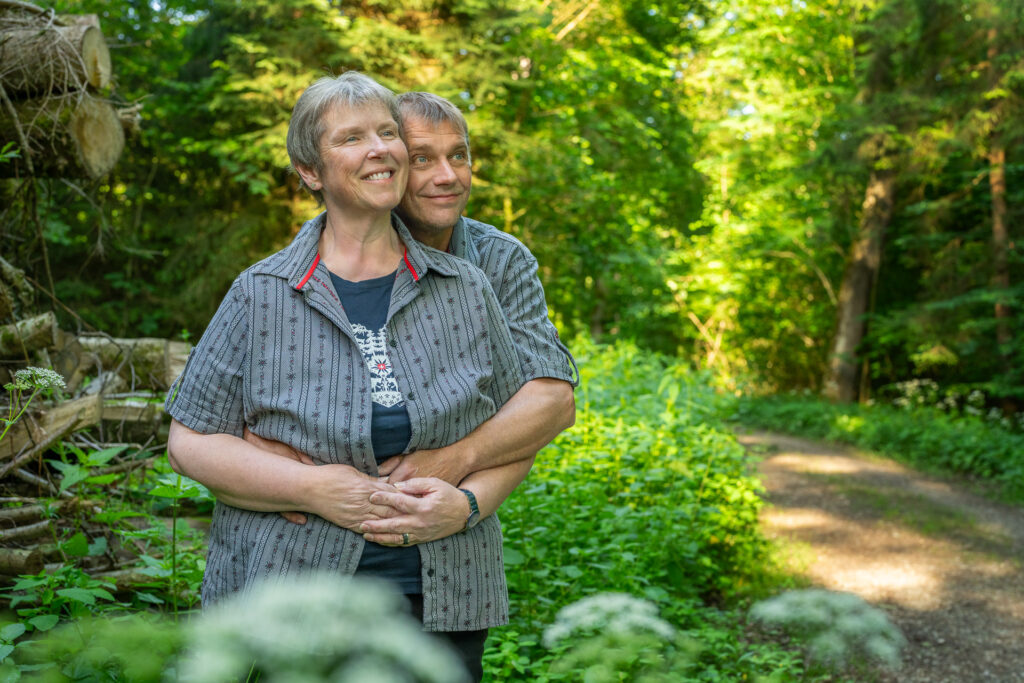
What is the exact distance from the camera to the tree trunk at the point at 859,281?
15062 mm

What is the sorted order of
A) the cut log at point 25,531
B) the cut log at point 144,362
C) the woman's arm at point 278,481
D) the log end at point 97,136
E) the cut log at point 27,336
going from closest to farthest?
the woman's arm at point 278,481 → the cut log at point 25,531 → the cut log at point 27,336 → the log end at point 97,136 → the cut log at point 144,362

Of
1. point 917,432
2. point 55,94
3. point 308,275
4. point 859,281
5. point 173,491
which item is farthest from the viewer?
point 859,281

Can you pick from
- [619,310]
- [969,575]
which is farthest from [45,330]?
[619,310]

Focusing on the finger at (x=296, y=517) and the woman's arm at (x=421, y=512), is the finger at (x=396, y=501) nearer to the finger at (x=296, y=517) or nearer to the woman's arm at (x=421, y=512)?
the woman's arm at (x=421, y=512)

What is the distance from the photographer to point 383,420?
5.79 ft

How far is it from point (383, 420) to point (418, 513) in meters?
0.20

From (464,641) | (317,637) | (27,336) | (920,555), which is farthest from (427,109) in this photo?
(920,555)

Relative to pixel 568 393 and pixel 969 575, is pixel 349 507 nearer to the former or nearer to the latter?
pixel 568 393

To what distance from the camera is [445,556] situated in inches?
70.0

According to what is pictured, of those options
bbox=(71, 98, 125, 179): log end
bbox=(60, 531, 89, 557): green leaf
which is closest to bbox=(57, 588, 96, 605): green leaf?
bbox=(60, 531, 89, 557): green leaf

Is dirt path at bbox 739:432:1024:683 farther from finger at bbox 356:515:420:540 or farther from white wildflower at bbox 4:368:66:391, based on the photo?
white wildflower at bbox 4:368:66:391

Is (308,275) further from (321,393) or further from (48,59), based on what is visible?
(48,59)

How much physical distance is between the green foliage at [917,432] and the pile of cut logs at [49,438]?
654cm

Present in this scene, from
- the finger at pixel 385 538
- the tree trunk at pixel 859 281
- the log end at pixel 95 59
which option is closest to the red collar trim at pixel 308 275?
the finger at pixel 385 538
